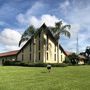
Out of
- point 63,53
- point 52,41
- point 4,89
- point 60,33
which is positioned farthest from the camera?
point 63,53

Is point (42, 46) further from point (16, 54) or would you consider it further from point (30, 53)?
point (16, 54)

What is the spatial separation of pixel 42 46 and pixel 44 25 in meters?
5.22

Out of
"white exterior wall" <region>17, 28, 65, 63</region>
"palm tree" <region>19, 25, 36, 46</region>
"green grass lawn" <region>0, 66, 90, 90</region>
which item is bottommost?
"green grass lawn" <region>0, 66, 90, 90</region>

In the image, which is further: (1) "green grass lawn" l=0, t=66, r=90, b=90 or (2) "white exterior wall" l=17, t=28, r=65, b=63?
(2) "white exterior wall" l=17, t=28, r=65, b=63

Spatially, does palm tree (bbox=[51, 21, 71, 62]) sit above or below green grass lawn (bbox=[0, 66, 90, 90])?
above

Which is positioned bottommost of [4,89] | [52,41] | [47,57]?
[4,89]

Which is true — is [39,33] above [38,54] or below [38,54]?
above

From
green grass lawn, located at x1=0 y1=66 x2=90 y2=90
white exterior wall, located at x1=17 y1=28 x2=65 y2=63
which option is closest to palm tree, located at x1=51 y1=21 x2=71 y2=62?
white exterior wall, located at x1=17 y1=28 x2=65 y2=63

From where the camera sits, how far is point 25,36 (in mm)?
62312

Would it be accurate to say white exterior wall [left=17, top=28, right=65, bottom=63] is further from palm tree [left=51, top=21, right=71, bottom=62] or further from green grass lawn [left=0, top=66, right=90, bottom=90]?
green grass lawn [left=0, top=66, right=90, bottom=90]

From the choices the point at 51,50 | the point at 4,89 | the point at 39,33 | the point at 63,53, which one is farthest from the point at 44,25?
the point at 4,89

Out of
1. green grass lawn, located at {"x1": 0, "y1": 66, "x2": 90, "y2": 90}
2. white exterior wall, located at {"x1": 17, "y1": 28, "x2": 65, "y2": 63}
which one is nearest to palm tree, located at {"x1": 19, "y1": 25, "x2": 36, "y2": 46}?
white exterior wall, located at {"x1": 17, "y1": 28, "x2": 65, "y2": 63}

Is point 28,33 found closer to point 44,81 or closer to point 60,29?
point 60,29

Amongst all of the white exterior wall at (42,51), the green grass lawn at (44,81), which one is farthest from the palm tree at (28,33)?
the green grass lawn at (44,81)
